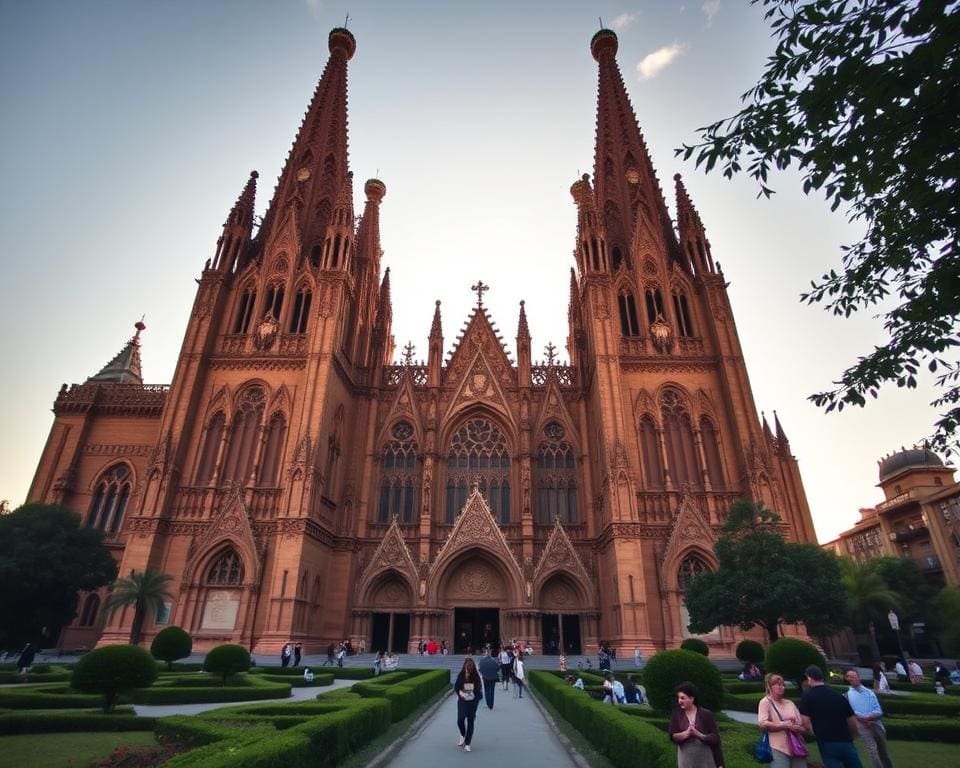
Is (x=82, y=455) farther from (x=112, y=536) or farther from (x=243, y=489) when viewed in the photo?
(x=243, y=489)

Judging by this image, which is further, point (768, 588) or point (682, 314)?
point (682, 314)

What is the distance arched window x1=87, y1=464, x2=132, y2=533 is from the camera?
108ft

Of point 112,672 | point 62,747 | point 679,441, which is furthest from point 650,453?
point 62,747

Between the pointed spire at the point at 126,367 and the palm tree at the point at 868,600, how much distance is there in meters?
54.0

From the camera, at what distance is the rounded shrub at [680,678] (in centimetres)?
1015

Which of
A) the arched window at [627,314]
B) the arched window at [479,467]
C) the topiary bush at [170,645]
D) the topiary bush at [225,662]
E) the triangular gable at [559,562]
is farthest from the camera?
the arched window at [627,314]

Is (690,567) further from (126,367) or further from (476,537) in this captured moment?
(126,367)

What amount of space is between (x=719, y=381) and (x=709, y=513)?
825 cm

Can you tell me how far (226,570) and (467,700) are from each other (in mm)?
22989

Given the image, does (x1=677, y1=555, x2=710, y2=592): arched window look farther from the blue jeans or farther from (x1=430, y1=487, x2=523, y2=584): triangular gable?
the blue jeans

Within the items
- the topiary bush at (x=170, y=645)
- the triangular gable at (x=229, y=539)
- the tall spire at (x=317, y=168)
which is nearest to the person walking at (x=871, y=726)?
the topiary bush at (x=170, y=645)

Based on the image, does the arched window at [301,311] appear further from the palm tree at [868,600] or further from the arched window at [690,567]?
the palm tree at [868,600]

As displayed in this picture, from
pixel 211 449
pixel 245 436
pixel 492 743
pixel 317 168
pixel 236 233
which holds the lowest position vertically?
pixel 492 743

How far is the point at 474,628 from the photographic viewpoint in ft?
107
